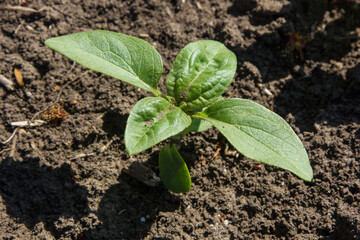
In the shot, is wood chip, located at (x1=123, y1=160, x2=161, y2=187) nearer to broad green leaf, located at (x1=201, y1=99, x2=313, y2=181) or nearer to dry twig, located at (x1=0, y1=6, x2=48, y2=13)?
broad green leaf, located at (x1=201, y1=99, x2=313, y2=181)

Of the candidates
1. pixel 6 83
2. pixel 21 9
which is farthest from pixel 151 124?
pixel 21 9

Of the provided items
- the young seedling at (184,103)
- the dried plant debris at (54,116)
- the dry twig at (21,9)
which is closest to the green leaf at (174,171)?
the young seedling at (184,103)

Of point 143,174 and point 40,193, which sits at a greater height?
point 143,174

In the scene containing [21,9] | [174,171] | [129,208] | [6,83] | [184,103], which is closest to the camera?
[184,103]

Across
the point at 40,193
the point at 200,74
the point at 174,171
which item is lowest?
the point at 40,193

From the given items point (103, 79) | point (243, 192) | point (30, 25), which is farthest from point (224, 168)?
point (30, 25)

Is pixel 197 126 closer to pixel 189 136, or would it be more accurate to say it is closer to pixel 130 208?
pixel 189 136

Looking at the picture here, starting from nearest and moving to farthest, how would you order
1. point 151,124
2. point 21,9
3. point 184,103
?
point 151,124
point 184,103
point 21,9

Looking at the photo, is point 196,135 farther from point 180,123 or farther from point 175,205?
point 180,123
